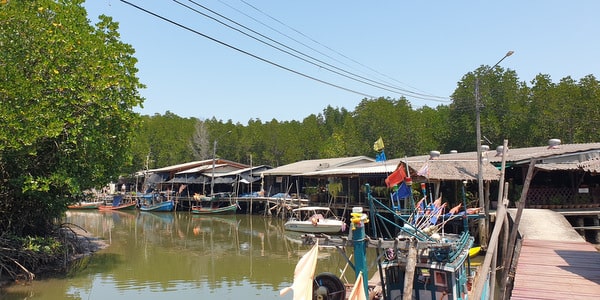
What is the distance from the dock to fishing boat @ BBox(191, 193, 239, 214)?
2623cm

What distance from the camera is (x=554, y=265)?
1000 cm

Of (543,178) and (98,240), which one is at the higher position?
(543,178)

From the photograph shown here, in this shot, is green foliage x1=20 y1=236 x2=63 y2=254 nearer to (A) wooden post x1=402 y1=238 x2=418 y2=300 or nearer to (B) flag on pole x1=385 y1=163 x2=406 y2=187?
(B) flag on pole x1=385 y1=163 x2=406 y2=187

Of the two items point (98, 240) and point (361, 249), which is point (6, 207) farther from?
point (361, 249)

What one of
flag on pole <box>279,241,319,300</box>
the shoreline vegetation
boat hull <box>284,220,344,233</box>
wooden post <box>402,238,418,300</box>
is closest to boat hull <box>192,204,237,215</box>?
boat hull <box>284,220,344,233</box>

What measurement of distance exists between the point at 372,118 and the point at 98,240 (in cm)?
3296

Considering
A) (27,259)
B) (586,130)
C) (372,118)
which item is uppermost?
(372,118)

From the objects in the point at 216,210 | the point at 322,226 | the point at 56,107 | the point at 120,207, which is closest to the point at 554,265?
the point at 56,107

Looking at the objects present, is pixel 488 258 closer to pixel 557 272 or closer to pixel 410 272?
pixel 410 272

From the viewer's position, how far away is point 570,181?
2091 centimetres

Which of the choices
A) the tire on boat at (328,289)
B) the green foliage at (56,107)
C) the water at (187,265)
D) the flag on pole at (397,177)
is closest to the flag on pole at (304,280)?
the tire on boat at (328,289)

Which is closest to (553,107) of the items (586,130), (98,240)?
(586,130)

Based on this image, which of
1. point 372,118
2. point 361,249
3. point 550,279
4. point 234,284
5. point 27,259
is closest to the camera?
point 361,249

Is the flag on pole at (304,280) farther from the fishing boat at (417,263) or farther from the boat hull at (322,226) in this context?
the boat hull at (322,226)
